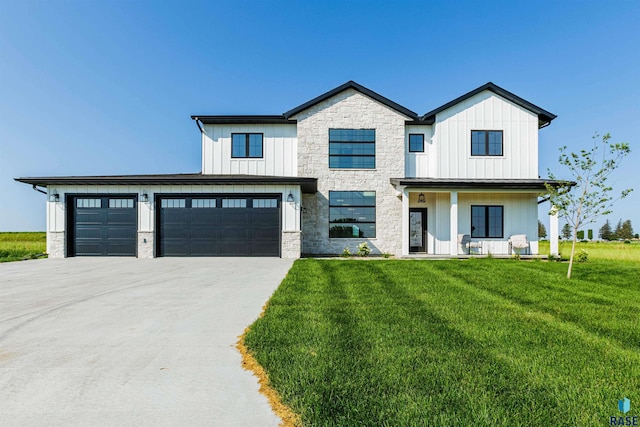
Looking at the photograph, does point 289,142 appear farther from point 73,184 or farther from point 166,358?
point 166,358

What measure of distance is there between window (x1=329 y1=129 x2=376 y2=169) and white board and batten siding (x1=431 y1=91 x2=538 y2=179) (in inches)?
121

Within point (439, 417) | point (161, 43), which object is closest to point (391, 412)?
point (439, 417)

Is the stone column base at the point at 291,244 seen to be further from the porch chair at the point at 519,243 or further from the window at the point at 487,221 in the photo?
the porch chair at the point at 519,243

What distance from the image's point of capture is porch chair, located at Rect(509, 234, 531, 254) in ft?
46.2

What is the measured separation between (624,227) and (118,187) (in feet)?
293

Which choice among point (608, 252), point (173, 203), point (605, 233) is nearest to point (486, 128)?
point (608, 252)

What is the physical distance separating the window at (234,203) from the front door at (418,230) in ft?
26.3

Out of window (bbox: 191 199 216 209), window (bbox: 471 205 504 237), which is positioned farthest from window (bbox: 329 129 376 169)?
window (bbox: 191 199 216 209)

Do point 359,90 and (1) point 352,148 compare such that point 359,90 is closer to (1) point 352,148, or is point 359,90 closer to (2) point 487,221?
(1) point 352,148

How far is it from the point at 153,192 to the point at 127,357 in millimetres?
11890

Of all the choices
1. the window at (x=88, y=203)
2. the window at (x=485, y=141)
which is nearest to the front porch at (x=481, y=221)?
the window at (x=485, y=141)

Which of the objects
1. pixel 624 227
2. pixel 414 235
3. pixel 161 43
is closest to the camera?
pixel 161 43

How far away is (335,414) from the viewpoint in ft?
6.86

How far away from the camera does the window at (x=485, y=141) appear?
1526 centimetres
